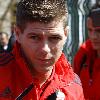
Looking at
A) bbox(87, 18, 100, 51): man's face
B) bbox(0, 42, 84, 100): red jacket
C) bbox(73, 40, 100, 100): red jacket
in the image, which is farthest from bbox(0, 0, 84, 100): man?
bbox(87, 18, 100, 51): man's face

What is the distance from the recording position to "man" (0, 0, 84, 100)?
3.27m

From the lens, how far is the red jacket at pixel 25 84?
334 cm

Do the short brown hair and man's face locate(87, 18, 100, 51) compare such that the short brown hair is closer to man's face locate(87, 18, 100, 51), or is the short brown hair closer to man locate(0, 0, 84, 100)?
man locate(0, 0, 84, 100)

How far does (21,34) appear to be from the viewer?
336cm

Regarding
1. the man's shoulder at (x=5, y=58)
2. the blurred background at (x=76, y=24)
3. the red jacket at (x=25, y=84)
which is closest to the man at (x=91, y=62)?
the blurred background at (x=76, y=24)

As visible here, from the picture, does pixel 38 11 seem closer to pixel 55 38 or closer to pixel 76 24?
pixel 55 38

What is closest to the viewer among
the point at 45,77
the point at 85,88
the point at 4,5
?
the point at 45,77

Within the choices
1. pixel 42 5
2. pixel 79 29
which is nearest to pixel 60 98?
pixel 42 5

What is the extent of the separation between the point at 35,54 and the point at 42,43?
0.30ft

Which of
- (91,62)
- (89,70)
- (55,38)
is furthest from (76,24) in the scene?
(55,38)

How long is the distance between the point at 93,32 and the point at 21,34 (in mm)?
1915

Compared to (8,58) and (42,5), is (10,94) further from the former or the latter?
(42,5)

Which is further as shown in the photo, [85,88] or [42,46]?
[85,88]

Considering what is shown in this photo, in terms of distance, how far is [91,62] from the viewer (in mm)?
5312
